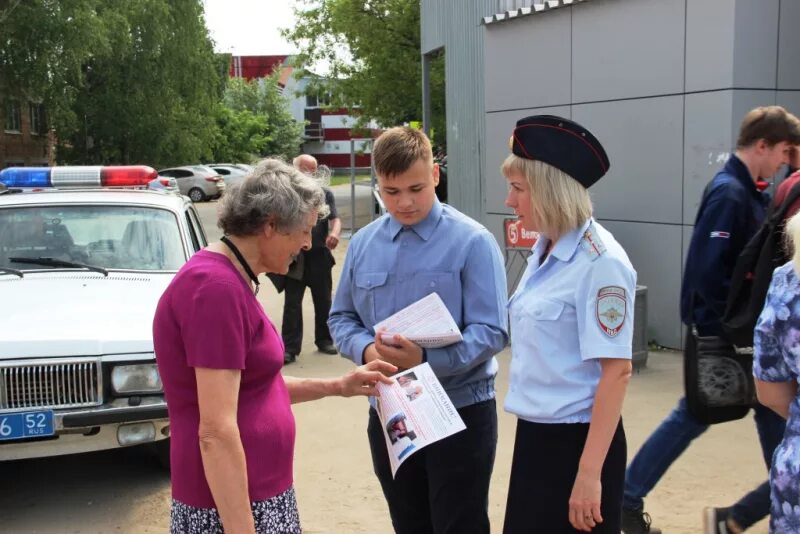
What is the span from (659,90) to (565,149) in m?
5.79

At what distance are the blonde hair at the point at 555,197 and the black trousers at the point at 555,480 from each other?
2.01 feet

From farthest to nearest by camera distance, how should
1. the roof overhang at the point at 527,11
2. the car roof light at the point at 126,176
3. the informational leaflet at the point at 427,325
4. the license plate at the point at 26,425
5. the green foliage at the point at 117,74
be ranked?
the green foliage at the point at 117,74
the roof overhang at the point at 527,11
the car roof light at the point at 126,176
the license plate at the point at 26,425
the informational leaflet at the point at 427,325

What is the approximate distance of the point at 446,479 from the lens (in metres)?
2.89

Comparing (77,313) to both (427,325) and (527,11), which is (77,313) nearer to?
(427,325)

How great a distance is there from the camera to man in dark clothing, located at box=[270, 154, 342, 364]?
328 inches

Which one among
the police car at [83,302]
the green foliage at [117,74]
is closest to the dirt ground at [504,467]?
the police car at [83,302]

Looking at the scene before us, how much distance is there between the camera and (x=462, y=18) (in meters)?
11.2

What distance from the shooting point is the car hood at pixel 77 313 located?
15.0ft

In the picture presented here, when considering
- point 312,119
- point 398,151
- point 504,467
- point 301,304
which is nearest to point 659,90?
point 301,304

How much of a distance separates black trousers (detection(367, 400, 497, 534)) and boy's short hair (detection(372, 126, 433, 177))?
0.87 metres

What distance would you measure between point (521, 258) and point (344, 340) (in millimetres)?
6115

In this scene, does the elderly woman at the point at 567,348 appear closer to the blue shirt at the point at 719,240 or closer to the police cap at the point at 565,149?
the police cap at the point at 565,149

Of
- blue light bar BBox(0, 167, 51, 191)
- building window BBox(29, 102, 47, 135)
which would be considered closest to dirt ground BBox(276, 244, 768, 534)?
blue light bar BBox(0, 167, 51, 191)

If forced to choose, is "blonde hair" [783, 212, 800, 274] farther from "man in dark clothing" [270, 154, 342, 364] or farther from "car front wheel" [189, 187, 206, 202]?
"car front wheel" [189, 187, 206, 202]
